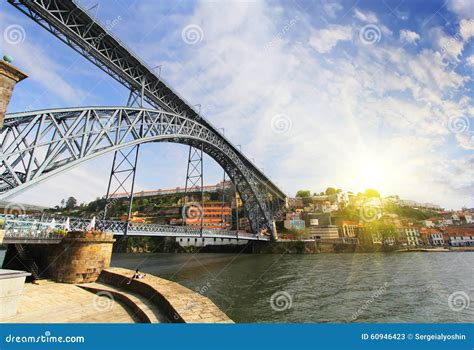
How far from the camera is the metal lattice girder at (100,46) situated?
39.9 ft

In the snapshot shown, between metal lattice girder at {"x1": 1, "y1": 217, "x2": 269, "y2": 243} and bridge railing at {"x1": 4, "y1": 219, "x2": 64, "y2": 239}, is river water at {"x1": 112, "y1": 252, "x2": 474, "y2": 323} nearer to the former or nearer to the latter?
metal lattice girder at {"x1": 1, "y1": 217, "x2": 269, "y2": 243}

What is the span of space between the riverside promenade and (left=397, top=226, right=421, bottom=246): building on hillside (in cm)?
6701

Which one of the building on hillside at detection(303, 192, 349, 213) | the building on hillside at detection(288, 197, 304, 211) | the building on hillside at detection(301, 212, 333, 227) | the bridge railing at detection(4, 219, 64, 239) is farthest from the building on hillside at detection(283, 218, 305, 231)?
the bridge railing at detection(4, 219, 64, 239)

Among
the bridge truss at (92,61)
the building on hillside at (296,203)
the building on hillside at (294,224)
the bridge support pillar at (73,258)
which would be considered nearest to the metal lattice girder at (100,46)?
the bridge truss at (92,61)

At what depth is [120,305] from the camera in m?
6.43

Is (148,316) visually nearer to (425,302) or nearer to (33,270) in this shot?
(33,270)

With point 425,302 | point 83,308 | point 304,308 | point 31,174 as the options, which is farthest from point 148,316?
point 425,302

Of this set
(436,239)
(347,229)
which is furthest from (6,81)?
(436,239)

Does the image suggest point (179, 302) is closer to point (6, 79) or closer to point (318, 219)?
point (6, 79)

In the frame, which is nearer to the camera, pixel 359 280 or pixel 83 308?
pixel 83 308

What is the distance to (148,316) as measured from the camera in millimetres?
5043

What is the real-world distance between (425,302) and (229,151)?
26.8 m

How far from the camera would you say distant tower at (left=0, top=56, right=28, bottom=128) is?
185 inches

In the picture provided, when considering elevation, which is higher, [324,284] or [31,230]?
[31,230]
